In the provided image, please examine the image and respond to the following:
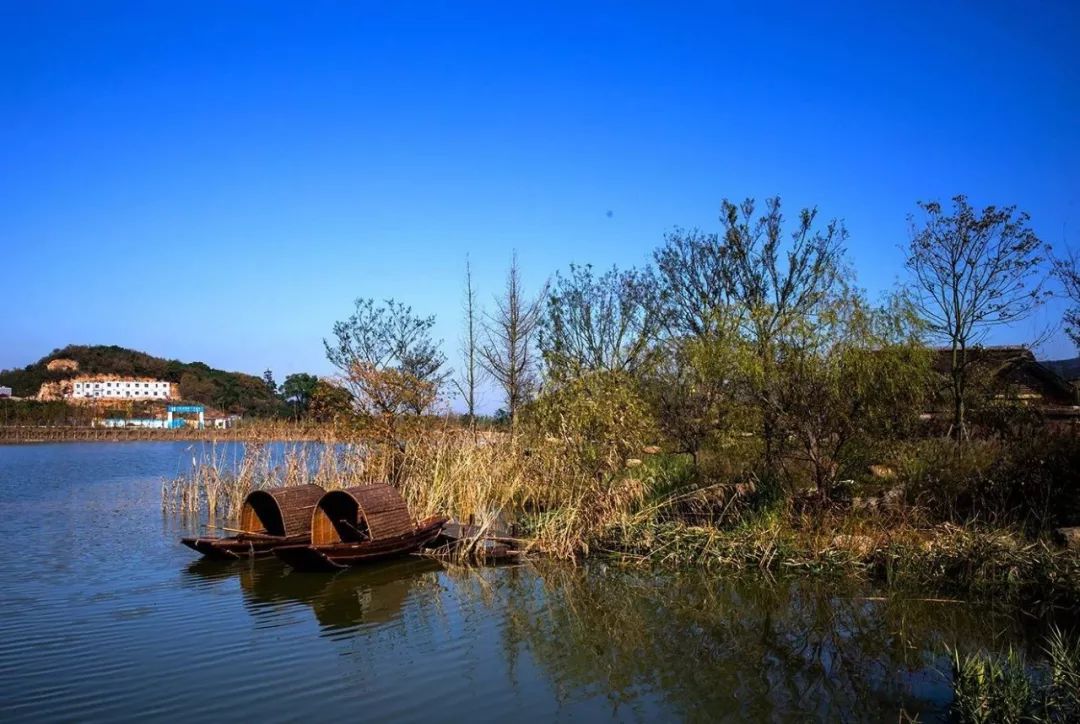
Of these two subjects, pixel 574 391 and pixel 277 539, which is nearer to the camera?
pixel 277 539

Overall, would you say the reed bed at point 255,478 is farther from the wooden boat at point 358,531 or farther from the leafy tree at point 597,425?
the leafy tree at point 597,425

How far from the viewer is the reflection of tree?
6531 mm

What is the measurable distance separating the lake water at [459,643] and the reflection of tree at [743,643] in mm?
27

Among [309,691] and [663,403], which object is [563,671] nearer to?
[309,691]

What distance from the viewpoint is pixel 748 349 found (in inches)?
486

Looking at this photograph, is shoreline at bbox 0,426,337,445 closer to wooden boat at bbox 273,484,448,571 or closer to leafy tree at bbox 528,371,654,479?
wooden boat at bbox 273,484,448,571

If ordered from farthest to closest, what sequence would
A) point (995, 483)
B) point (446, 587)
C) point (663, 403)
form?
point (663, 403)
point (995, 483)
point (446, 587)

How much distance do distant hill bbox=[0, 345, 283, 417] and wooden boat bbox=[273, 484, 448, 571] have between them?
8363 centimetres

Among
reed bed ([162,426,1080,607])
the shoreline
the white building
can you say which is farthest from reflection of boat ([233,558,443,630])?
the white building

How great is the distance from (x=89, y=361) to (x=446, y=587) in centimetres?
11474

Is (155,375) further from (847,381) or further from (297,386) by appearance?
(847,381)

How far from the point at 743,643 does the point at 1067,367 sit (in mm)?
20911

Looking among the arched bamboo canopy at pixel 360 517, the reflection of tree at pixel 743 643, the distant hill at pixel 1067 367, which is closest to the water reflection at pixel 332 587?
the arched bamboo canopy at pixel 360 517

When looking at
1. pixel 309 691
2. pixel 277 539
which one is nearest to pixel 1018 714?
pixel 309 691
